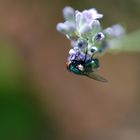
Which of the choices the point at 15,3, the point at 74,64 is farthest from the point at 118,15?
the point at 15,3

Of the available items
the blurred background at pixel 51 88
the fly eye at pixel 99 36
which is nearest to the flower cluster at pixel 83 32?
the fly eye at pixel 99 36

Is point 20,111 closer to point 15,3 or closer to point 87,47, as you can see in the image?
point 15,3

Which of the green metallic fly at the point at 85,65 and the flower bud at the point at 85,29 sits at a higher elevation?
the flower bud at the point at 85,29

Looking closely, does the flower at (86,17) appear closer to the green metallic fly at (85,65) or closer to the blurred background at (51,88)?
the green metallic fly at (85,65)

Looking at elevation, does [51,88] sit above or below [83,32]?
above

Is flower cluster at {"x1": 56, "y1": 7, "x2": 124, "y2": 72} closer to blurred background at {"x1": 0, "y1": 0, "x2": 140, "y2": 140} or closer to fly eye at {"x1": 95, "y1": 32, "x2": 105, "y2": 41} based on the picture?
fly eye at {"x1": 95, "y1": 32, "x2": 105, "y2": 41}

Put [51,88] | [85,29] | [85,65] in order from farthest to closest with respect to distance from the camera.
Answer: [51,88], [85,65], [85,29]

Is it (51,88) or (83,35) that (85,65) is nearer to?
(83,35)

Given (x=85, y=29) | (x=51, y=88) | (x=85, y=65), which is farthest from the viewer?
(x=51, y=88)

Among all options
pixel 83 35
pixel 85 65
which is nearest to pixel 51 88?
pixel 85 65
